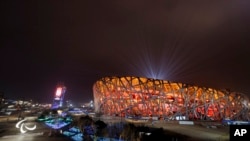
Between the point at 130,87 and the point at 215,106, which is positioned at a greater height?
the point at 130,87

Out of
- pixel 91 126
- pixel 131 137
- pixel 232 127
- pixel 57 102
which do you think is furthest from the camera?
pixel 57 102

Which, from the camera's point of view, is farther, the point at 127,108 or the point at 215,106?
the point at 215,106

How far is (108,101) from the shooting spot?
86.2m

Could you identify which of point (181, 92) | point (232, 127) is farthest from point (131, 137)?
point (181, 92)

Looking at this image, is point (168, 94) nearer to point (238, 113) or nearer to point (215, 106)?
point (215, 106)

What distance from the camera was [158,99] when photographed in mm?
78500

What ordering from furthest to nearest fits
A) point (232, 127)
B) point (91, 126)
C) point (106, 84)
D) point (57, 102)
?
point (57, 102)
point (106, 84)
point (91, 126)
point (232, 127)

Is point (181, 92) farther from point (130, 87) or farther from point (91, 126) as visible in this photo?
point (91, 126)

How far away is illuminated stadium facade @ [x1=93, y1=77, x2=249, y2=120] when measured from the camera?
78125 mm

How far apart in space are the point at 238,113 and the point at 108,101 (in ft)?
181

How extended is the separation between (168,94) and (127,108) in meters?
15.9

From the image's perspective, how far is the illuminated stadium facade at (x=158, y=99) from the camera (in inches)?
3076

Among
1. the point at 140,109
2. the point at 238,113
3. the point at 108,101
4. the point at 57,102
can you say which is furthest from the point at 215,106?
the point at 57,102

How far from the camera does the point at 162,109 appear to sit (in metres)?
78.8
